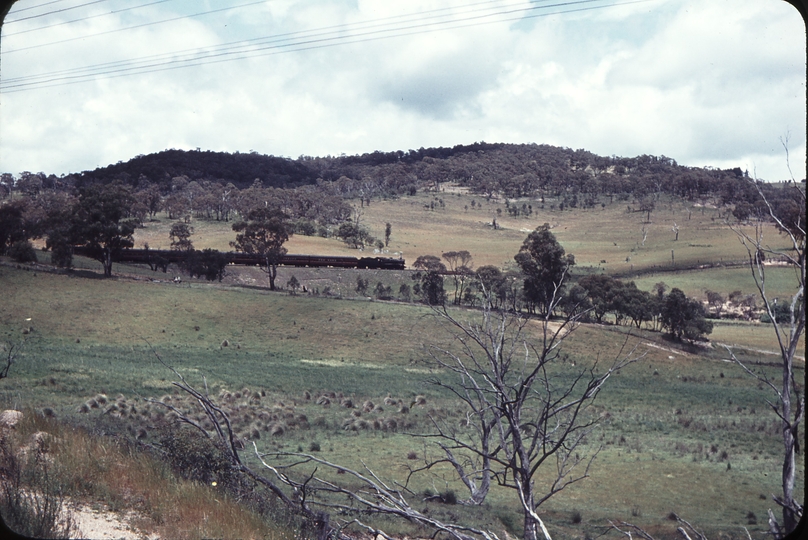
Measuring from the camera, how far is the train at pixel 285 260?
4709 cm

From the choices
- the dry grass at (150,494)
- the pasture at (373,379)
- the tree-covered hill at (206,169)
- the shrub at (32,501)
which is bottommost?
the pasture at (373,379)

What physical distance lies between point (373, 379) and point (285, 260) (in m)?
23.3

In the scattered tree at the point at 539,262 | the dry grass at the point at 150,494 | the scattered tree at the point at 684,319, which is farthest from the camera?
the scattered tree at the point at 539,262

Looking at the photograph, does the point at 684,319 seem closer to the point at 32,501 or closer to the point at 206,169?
the point at 32,501

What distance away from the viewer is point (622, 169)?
3691 inches

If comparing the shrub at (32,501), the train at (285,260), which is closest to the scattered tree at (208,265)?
the train at (285,260)

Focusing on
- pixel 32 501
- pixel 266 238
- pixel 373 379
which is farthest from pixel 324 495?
pixel 266 238

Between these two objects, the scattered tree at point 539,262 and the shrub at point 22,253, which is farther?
the shrub at point 22,253

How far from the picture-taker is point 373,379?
26766 mm

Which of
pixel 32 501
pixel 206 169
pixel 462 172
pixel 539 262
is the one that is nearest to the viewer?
pixel 32 501

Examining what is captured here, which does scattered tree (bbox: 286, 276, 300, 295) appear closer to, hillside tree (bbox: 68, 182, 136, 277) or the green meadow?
the green meadow

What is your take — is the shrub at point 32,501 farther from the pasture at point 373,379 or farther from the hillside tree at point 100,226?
the hillside tree at point 100,226

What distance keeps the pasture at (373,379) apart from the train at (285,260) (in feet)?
4.52

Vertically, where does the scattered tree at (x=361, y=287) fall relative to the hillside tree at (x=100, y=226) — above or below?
below
